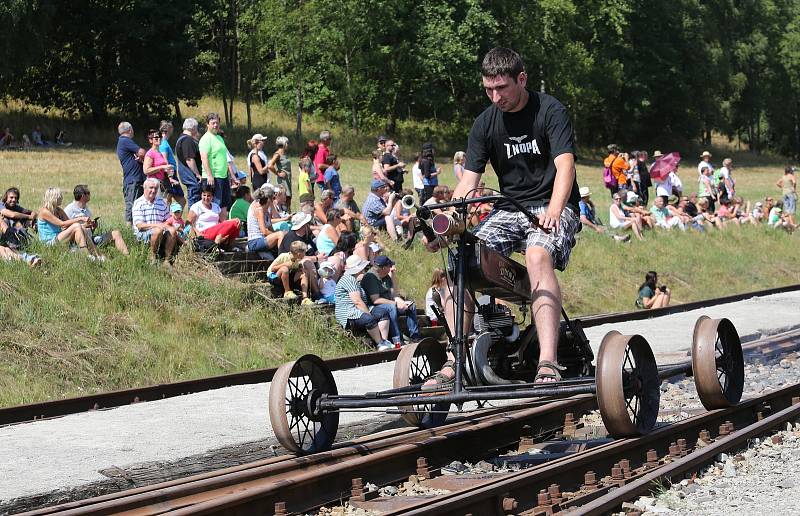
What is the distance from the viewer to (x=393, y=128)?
2525 inches

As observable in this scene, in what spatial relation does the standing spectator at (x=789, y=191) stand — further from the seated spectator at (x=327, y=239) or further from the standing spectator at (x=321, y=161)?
the seated spectator at (x=327, y=239)

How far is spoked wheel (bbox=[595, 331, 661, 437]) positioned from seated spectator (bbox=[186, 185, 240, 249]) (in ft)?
31.7

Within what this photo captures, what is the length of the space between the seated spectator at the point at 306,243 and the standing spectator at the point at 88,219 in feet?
7.46

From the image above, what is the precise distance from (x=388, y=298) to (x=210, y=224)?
285cm

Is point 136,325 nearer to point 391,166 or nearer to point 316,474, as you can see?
point 316,474

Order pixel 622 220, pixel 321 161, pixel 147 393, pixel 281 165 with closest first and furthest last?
pixel 147 393
pixel 281 165
pixel 321 161
pixel 622 220

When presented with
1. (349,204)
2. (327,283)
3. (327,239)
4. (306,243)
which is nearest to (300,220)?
(306,243)

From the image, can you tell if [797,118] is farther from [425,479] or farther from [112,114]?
[425,479]

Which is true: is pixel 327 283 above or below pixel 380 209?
below

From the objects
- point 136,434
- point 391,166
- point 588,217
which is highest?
point 391,166

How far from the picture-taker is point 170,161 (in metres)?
18.8

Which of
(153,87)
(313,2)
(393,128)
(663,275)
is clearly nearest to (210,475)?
(663,275)

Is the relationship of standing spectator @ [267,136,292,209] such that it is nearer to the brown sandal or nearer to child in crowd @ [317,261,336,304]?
child in crowd @ [317,261,336,304]

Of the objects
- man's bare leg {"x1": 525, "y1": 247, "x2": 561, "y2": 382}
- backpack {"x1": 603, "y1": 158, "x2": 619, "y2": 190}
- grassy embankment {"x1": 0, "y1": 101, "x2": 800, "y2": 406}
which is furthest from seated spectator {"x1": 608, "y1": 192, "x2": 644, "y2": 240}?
man's bare leg {"x1": 525, "y1": 247, "x2": 561, "y2": 382}
